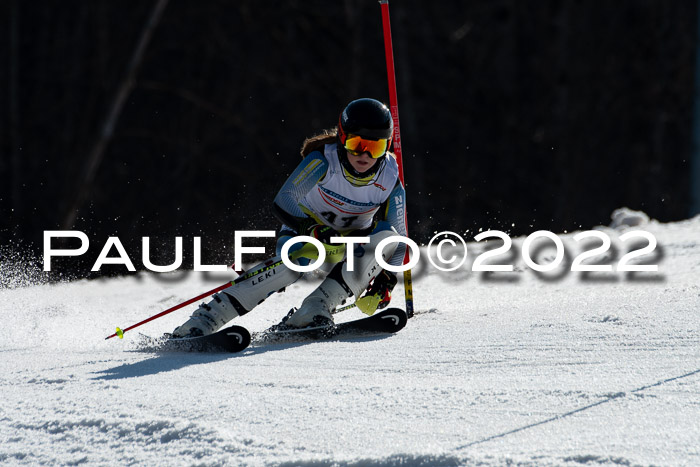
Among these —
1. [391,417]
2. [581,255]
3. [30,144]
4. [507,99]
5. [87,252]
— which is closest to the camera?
[391,417]

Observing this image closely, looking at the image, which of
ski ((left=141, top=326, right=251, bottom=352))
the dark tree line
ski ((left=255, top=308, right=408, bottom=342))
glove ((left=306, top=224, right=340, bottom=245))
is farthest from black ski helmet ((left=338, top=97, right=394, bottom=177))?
the dark tree line

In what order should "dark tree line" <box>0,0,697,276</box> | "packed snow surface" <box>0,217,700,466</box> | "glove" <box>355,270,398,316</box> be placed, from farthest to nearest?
1. "dark tree line" <box>0,0,697,276</box>
2. "glove" <box>355,270,398,316</box>
3. "packed snow surface" <box>0,217,700,466</box>

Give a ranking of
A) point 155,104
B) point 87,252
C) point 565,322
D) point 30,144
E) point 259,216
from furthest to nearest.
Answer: point 155,104 < point 30,144 < point 87,252 < point 259,216 < point 565,322

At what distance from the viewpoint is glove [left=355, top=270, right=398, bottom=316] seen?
4051 mm

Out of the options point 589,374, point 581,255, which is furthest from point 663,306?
point 581,255

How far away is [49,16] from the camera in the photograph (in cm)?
1741

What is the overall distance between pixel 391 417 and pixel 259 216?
358cm

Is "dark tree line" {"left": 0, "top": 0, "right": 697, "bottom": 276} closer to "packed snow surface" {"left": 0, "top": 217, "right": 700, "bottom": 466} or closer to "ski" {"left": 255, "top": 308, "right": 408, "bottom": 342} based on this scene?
"ski" {"left": 255, "top": 308, "right": 408, "bottom": 342}

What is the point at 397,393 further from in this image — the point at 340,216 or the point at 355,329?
the point at 340,216

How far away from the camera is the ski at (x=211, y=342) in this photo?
340cm

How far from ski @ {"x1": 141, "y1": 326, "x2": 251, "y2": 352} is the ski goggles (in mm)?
945

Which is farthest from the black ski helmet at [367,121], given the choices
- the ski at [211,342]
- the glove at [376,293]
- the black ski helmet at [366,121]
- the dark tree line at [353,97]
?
the dark tree line at [353,97]

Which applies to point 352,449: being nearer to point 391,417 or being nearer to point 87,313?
point 391,417

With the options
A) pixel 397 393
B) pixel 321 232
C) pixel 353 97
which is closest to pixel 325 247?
pixel 321 232
